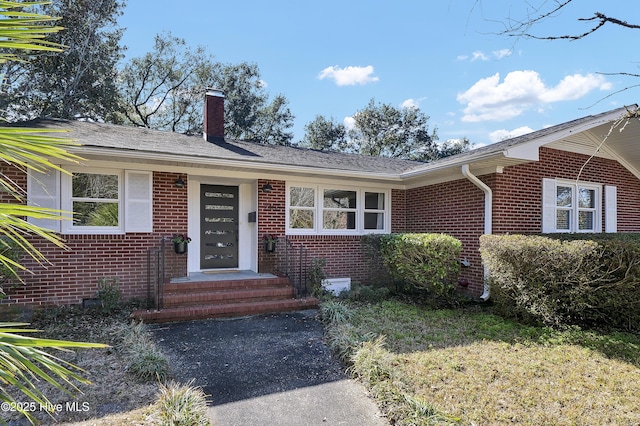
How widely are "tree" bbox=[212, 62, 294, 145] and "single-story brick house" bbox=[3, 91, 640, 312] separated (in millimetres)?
14027

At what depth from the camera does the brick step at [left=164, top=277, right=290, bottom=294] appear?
687cm

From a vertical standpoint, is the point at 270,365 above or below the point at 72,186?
below

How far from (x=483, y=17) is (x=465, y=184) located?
18.0ft

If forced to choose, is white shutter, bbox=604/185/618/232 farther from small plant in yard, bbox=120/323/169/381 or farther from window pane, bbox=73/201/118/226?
window pane, bbox=73/201/118/226

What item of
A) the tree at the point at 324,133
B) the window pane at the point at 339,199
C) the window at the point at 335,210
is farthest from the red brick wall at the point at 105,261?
the tree at the point at 324,133

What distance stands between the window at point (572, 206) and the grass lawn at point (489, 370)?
3285mm

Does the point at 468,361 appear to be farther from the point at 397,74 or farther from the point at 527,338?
the point at 397,74

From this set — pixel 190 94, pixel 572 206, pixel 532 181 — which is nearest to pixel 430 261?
pixel 532 181

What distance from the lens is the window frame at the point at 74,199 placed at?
671 cm

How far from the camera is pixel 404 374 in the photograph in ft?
13.1

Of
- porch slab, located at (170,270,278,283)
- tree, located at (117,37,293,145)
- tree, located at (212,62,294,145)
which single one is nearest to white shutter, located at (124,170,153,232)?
porch slab, located at (170,270,278,283)

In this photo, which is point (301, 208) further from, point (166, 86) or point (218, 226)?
point (166, 86)

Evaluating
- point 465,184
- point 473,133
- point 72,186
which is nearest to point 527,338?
point 465,184

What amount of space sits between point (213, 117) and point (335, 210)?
169 inches
